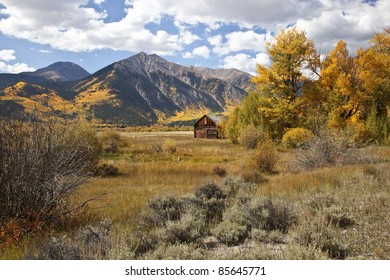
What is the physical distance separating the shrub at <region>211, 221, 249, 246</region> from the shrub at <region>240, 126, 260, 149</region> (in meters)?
29.9

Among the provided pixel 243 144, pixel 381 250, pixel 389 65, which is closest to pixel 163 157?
pixel 243 144

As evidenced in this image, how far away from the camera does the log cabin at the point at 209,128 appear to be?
71.9 m

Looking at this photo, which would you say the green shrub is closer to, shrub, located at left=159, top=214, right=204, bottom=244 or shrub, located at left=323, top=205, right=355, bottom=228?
shrub, located at left=159, top=214, right=204, bottom=244

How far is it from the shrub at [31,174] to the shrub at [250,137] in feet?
98.7

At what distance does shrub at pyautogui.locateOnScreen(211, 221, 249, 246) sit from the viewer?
548 centimetres

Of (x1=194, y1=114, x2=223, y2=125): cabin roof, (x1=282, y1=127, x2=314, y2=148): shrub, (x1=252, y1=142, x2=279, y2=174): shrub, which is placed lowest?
(x1=252, y1=142, x2=279, y2=174): shrub

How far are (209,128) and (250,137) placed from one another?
124 ft

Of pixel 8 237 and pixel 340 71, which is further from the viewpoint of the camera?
pixel 340 71

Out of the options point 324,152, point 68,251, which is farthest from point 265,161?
point 68,251

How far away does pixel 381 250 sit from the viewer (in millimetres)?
4203

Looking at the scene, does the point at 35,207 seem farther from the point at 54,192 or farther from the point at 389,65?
the point at 389,65

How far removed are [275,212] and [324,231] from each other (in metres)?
1.62

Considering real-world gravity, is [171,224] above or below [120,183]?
above

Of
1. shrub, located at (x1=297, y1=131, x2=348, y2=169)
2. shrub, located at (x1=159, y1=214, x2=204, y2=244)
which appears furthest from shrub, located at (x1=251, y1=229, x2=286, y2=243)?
shrub, located at (x1=297, y1=131, x2=348, y2=169)
